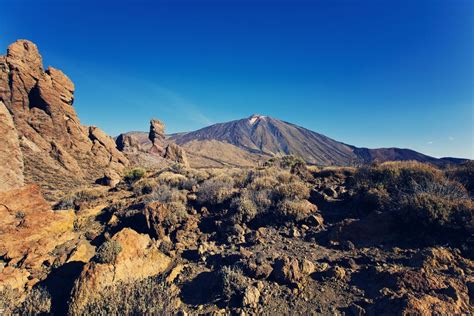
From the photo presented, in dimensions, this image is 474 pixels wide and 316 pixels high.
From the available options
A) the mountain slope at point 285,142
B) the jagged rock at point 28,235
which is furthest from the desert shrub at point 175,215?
the mountain slope at point 285,142

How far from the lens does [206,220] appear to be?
717cm

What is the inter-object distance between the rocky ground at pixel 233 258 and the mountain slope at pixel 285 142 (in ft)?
284

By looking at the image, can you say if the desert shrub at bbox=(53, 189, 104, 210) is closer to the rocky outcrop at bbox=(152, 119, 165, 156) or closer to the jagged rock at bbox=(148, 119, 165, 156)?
the rocky outcrop at bbox=(152, 119, 165, 156)

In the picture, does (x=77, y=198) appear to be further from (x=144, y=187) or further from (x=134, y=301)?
(x=134, y=301)

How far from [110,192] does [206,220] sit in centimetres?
642

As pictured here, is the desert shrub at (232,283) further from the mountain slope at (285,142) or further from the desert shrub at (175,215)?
the mountain slope at (285,142)

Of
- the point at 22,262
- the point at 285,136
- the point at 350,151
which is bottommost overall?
the point at 22,262

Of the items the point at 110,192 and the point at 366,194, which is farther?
the point at 110,192

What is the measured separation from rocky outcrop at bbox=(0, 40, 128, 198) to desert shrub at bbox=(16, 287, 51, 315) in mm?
9226

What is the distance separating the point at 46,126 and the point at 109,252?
50.2ft

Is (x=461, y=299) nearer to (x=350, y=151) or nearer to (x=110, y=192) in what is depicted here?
(x=110, y=192)

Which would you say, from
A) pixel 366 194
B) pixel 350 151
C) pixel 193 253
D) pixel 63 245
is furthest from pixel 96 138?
pixel 350 151

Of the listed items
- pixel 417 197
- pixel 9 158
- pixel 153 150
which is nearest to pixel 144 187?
pixel 9 158

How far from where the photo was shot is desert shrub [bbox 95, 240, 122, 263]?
184 inches
